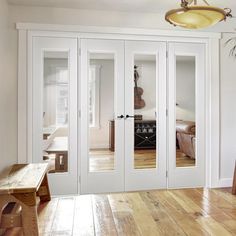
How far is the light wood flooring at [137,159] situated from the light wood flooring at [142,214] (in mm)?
392

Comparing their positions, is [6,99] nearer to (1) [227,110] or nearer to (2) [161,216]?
(2) [161,216]

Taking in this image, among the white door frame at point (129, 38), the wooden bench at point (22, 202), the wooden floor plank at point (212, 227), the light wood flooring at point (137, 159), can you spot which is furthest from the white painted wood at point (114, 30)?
the wooden floor plank at point (212, 227)

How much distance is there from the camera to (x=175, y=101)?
3404 mm

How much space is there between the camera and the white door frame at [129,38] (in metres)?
3.07

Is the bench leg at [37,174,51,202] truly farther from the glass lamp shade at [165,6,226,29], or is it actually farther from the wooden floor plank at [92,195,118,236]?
the glass lamp shade at [165,6,226,29]

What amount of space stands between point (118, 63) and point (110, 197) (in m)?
1.64

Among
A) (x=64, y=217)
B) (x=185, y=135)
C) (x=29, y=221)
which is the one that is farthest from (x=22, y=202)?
(x=185, y=135)

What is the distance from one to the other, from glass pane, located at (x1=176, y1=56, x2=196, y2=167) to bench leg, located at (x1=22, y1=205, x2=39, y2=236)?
2062mm

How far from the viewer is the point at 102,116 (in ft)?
10.7

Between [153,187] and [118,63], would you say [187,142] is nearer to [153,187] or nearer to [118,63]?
[153,187]

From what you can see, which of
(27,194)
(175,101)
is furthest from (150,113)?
(27,194)

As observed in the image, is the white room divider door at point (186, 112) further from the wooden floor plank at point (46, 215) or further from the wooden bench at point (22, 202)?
the wooden bench at point (22, 202)

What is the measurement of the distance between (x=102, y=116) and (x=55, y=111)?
0.58 meters

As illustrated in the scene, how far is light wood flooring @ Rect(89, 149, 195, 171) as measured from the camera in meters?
3.27
